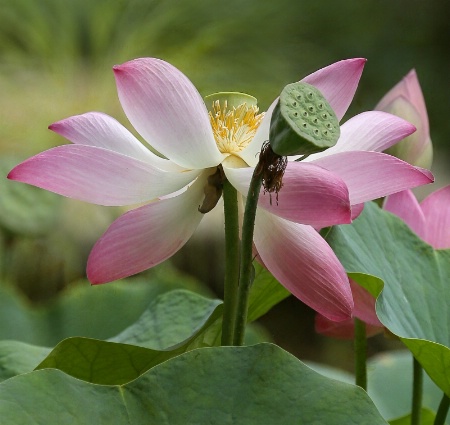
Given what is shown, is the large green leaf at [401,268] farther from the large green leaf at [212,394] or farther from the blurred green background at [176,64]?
the blurred green background at [176,64]

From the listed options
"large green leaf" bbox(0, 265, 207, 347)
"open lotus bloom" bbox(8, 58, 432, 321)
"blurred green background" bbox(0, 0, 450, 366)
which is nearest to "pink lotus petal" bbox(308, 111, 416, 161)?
"open lotus bloom" bbox(8, 58, 432, 321)

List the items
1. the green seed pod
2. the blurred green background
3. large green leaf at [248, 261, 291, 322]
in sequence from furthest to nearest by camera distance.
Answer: the blurred green background, large green leaf at [248, 261, 291, 322], the green seed pod

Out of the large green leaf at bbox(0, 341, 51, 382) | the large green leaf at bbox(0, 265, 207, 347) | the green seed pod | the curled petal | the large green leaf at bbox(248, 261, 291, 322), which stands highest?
the green seed pod

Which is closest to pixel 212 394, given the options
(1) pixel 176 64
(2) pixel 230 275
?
(2) pixel 230 275

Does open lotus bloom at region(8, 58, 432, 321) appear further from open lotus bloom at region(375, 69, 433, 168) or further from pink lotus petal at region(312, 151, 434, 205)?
open lotus bloom at region(375, 69, 433, 168)

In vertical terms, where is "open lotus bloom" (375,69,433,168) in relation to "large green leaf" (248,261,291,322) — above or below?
above

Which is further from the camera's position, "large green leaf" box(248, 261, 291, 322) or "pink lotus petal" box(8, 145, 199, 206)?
"large green leaf" box(248, 261, 291, 322)

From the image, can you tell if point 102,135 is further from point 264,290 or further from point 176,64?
point 176,64

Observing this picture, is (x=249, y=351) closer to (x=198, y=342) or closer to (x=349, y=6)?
(x=198, y=342)
